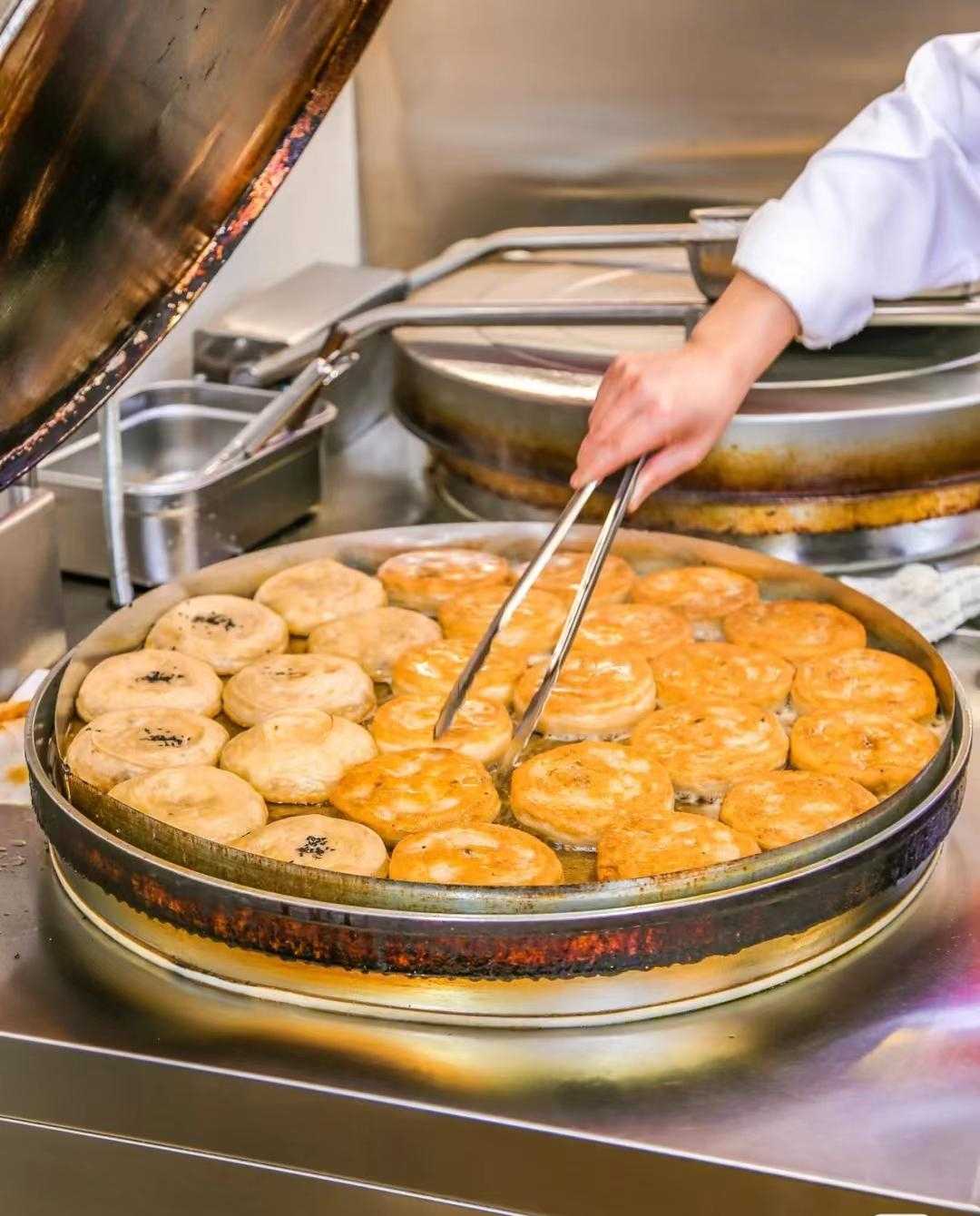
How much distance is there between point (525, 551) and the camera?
2010 millimetres

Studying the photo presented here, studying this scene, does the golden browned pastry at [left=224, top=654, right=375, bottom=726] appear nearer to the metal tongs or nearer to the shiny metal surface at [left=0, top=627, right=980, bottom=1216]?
the metal tongs

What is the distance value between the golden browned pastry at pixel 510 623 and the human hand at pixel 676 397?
8.3 inches

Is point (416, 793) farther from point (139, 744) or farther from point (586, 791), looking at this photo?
point (139, 744)

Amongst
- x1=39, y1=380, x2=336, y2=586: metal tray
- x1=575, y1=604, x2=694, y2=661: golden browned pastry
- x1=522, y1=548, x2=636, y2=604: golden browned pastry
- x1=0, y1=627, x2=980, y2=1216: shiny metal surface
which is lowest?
x1=0, y1=627, x2=980, y2=1216: shiny metal surface

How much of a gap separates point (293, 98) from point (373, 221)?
1943mm

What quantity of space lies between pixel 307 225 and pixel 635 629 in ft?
5.34

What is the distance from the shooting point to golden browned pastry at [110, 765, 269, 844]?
1.40m

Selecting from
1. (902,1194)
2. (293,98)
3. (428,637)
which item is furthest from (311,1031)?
(293,98)

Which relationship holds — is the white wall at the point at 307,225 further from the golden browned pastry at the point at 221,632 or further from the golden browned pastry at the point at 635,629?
the golden browned pastry at the point at 635,629

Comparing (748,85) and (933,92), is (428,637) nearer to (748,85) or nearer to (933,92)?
(933,92)

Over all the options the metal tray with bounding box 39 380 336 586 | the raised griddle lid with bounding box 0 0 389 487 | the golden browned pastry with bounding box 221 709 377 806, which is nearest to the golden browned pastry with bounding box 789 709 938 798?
the golden browned pastry with bounding box 221 709 377 806

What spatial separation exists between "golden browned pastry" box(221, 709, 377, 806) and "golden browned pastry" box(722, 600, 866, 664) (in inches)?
19.8

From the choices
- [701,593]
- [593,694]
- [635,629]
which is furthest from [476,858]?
[701,593]

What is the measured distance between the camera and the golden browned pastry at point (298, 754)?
1.51 meters
